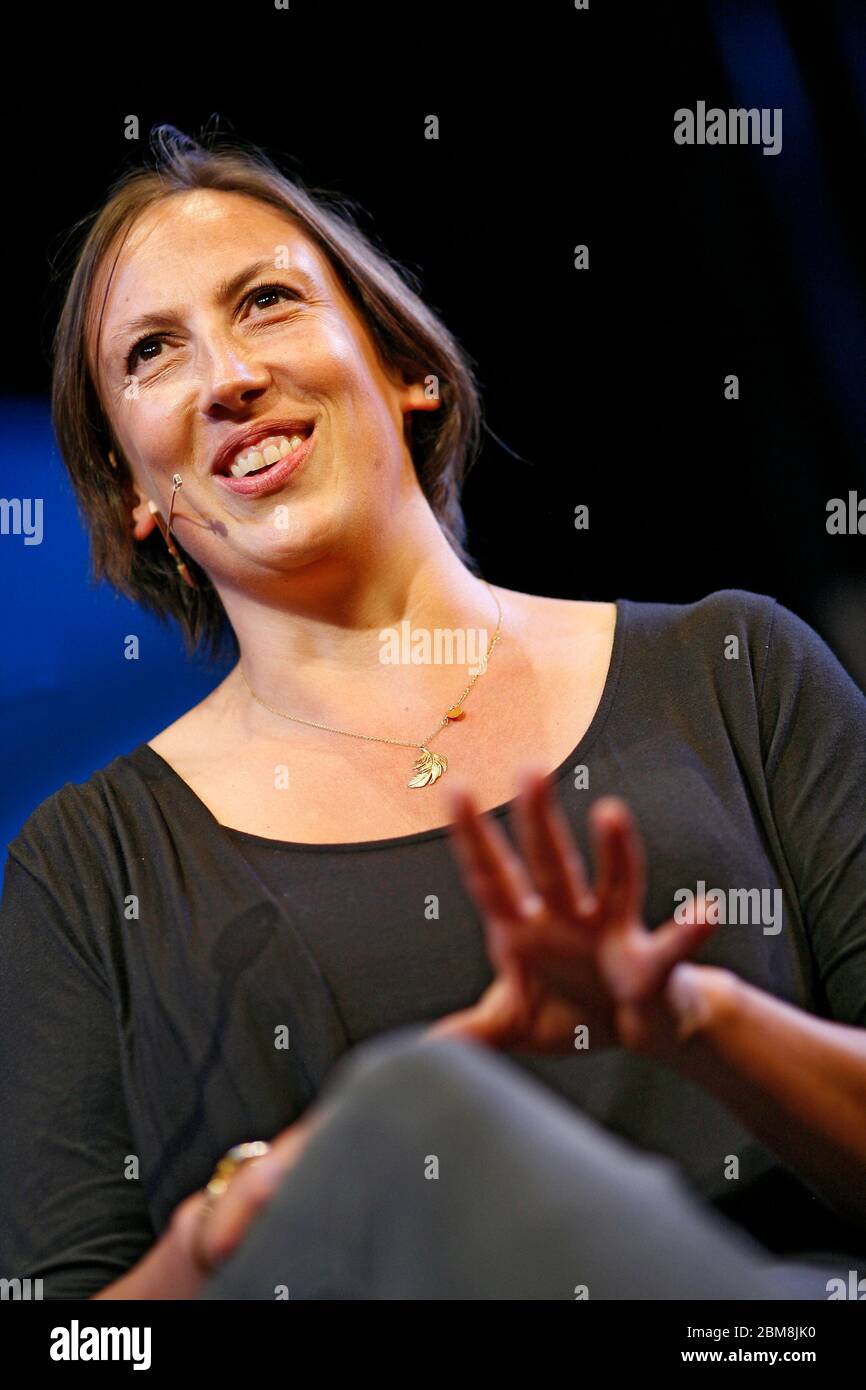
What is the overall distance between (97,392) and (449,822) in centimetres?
76

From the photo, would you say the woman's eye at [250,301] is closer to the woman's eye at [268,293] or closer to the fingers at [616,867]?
the woman's eye at [268,293]

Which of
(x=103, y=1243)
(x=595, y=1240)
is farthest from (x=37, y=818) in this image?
(x=595, y=1240)

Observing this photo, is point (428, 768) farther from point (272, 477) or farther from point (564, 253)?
point (564, 253)

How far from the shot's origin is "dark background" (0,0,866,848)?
1976 mm

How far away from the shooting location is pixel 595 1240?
100 cm

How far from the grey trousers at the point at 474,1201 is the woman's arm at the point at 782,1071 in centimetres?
21

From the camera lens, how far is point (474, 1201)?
1.02 metres

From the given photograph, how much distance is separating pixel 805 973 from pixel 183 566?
95 centimetres

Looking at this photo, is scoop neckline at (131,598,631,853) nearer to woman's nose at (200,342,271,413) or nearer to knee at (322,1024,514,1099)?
woman's nose at (200,342,271,413)

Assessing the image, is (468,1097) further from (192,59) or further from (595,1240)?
(192,59)

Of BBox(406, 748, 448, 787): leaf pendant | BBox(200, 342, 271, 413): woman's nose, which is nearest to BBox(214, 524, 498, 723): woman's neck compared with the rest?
BBox(406, 748, 448, 787): leaf pendant

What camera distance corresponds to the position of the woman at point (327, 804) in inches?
58.7

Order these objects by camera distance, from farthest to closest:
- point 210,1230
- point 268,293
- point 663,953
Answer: point 268,293 < point 210,1230 < point 663,953

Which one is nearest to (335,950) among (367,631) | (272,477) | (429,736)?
(429,736)
